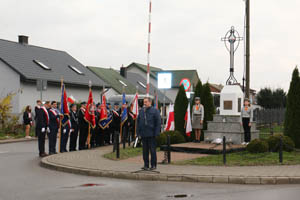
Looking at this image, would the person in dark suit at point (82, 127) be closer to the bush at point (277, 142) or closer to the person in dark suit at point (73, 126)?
the person in dark suit at point (73, 126)

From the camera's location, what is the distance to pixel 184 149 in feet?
50.7

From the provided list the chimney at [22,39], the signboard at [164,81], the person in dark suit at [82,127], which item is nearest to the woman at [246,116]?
the signboard at [164,81]

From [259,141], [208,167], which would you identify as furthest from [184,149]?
[208,167]

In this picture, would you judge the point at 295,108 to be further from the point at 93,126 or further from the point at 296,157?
the point at 93,126

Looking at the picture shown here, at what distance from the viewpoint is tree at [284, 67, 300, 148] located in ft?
52.5

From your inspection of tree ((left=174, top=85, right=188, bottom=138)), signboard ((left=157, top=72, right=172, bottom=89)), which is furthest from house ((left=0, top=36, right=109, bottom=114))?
tree ((left=174, top=85, right=188, bottom=138))

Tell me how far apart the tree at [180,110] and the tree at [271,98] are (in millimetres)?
36762

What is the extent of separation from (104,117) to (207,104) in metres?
4.58

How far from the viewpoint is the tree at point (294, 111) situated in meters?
16.0

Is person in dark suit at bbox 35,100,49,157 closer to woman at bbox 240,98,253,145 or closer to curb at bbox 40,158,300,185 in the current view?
curb at bbox 40,158,300,185

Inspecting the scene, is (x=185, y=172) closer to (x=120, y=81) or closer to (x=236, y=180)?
(x=236, y=180)

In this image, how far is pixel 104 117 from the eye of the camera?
1869cm

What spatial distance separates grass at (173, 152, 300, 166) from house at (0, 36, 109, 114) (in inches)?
705

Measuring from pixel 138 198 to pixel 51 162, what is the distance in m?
5.63
